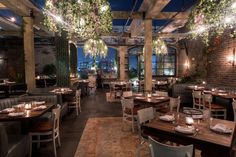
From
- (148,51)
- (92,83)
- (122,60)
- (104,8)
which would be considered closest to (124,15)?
(148,51)

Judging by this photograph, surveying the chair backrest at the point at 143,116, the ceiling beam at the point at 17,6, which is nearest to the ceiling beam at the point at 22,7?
the ceiling beam at the point at 17,6

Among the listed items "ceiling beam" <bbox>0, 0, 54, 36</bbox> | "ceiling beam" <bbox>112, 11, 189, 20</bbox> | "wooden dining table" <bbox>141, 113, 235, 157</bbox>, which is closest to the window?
"ceiling beam" <bbox>112, 11, 189, 20</bbox>

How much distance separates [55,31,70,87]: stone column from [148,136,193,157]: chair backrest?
7200 mm

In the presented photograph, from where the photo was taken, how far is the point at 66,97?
295 inches

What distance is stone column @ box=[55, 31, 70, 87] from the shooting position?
8.54 metres

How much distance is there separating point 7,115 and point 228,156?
3.54m

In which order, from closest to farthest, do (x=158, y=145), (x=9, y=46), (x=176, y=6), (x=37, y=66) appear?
(x=158, y=145) < (x=176, y=6) < (x=9, y=46) < (x=37, y=66)

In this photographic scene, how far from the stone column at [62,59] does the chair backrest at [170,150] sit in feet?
23.6

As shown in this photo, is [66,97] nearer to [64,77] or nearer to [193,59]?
[64,77]

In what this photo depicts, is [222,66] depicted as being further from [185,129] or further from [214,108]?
[185,129]

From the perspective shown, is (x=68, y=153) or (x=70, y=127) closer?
(x=68, y=153)

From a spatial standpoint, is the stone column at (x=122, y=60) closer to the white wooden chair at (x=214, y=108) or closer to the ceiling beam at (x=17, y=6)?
the ceiling beam at (x=17, y=6)

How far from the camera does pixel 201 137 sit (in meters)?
2.34

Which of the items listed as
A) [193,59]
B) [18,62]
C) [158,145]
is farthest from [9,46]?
[158,145]
